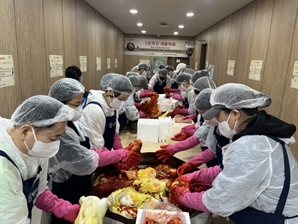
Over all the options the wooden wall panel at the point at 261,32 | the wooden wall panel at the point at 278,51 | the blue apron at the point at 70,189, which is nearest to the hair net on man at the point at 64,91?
the blue apron at the point at 70,189

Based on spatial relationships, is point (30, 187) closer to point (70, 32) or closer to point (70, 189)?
point (70, 189)

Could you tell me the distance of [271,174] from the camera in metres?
0.92

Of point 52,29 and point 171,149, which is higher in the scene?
point 52,29

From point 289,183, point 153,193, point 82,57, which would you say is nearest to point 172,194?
point 153,193

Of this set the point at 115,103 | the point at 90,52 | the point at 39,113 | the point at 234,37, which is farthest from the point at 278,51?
the point at 90,52

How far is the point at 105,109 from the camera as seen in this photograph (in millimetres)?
1726

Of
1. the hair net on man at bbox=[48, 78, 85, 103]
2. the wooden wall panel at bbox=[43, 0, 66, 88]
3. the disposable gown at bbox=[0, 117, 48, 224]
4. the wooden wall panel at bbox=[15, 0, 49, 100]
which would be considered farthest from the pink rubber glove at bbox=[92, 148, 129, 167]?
the wooden wall panel at bbox=[43, 0, 66, 88]

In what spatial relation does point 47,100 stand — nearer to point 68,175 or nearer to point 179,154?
point 68,175

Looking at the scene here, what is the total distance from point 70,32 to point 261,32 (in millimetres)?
2874

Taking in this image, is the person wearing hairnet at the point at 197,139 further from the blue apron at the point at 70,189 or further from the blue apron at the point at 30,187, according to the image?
the blue apron at the point at 30,187

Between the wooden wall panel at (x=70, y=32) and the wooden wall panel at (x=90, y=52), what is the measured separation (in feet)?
2.06

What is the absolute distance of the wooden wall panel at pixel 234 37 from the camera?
398cm

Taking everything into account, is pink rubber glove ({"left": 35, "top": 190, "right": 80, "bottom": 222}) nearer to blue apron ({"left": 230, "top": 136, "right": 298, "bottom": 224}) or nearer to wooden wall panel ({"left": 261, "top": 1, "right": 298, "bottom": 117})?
blue apron ({"left": 230, "top": 136, "right": 298, "bottom": 224})

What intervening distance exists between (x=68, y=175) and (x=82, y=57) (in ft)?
9.50
